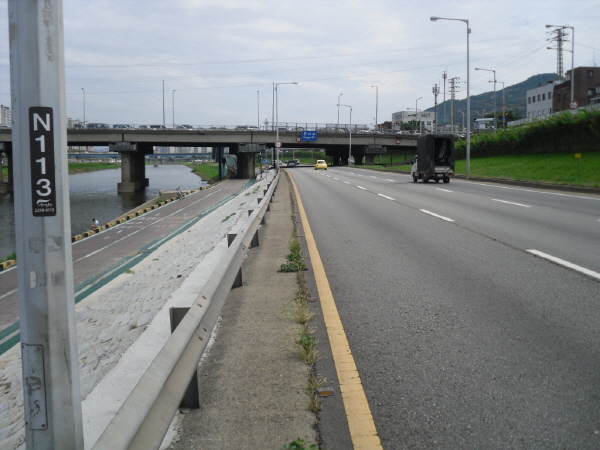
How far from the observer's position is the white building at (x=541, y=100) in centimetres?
9862

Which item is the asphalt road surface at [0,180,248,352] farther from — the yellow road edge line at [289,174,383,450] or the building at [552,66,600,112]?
the building at [552,66,600,112]

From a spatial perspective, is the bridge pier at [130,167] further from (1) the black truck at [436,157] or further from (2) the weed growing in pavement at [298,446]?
(2) the weed growing in pavement at [298,446]

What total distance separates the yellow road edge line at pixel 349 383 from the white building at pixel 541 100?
328 feet

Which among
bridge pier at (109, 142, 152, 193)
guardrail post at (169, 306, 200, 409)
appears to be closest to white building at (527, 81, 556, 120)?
bridge pier at (109, 142, 152, 193)

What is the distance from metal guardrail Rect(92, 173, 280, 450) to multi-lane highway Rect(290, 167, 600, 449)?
1148mm

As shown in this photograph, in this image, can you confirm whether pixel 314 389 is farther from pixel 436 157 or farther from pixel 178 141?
pixel 178 141

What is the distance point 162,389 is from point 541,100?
111 m

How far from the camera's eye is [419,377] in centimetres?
448

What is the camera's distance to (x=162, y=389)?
115 inches

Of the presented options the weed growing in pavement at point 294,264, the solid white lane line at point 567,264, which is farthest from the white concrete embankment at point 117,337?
the solid white lane line at point 567,264

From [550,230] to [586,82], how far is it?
90.4 meters

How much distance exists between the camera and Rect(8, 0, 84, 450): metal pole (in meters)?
2.19

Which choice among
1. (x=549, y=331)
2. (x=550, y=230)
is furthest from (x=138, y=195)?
(x=549, y=331)

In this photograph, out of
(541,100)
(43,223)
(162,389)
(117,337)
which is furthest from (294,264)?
(541,100)
